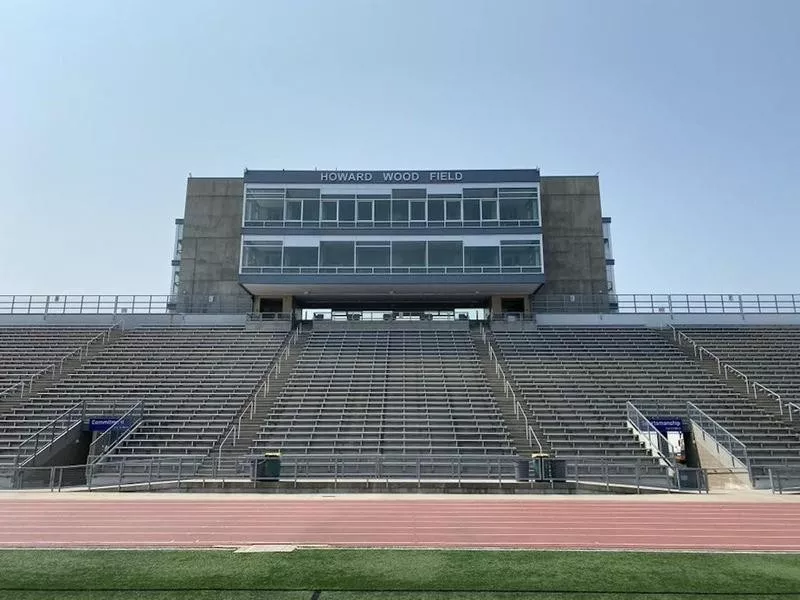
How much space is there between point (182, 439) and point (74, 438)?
13.2 feet

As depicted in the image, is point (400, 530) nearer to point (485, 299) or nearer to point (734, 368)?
point (734, 368)

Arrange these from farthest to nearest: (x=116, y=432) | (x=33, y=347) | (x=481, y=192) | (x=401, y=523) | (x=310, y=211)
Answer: (x=481, y=192) < (x=310, y=211) < (x=33, y=347) < (x=116, y=432) < (x=401, y=523)

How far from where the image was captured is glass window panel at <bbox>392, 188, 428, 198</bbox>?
33.4 meters

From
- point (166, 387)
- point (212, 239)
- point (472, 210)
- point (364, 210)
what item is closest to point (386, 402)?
point (166, 387)

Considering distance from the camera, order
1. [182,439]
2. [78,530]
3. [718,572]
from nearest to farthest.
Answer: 1. [718,572]
2. [78,530]
3. [182,439]

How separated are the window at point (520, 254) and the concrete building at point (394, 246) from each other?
0.06m

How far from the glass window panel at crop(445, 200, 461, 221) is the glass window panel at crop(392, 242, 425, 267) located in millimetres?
2389

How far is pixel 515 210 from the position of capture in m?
33.1

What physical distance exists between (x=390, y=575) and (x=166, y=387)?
19578 mm

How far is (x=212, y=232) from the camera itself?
120 feet

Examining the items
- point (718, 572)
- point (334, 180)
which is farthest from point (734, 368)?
point (334, 180)

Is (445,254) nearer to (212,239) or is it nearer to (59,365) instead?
(212,239)

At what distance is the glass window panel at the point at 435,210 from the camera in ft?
109

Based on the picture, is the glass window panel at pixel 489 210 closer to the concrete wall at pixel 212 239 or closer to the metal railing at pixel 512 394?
the metal railing at pixel 512 394
